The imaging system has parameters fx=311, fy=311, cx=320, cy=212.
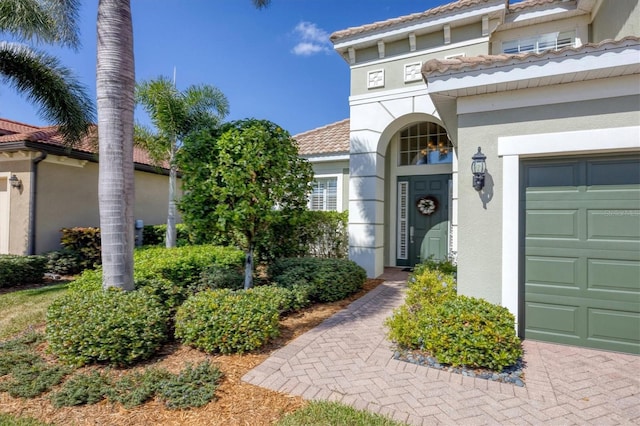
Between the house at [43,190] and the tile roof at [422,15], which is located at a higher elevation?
the tile roof at [422,15]

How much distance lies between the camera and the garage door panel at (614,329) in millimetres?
4023

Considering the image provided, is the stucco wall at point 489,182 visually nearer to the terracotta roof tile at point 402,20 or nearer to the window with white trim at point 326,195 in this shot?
the terracotta roof tile at point 402,20

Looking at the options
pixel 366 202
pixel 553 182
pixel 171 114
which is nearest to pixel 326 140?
pixel 366 202

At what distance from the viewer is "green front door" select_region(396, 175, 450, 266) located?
9445 mm

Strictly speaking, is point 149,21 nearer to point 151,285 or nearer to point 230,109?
point 230,109

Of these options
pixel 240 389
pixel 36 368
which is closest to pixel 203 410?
pixel 240 389

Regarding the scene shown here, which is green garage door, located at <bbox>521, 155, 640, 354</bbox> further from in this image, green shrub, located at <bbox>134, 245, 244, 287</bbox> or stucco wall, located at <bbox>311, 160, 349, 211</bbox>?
stucco wall, located at <bbox>311, 160, 349, 211</bbox>

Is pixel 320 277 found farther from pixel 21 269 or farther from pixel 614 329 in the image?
pixel 21 269

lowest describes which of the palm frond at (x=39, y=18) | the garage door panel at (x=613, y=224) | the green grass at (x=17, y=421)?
the green grass at (x=17, y=421)

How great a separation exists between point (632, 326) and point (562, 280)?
0.91 m

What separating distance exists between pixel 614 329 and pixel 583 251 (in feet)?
3.50

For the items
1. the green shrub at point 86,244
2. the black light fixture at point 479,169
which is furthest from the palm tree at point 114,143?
the green shrub at point 86,244

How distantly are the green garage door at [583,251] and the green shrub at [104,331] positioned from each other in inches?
208

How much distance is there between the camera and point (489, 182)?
4.58 meters
